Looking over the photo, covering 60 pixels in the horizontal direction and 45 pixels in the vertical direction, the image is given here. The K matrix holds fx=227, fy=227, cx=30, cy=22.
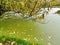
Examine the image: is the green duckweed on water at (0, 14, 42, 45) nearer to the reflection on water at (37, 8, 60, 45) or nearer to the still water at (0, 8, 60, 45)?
the still water at (0, 8, 60, 45)

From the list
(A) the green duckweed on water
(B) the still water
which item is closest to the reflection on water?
(B) the still water

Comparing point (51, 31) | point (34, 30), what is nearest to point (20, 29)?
point (34, 30)

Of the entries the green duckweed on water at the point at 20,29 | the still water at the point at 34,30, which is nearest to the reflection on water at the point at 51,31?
the still water at the point at 34,30

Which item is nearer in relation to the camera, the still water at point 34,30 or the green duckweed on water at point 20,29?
the still water at point 34,30

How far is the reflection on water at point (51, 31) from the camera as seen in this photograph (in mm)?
4448

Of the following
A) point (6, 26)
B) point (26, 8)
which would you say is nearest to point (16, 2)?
point (26, 8)

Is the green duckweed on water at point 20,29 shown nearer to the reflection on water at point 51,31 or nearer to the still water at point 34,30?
the still water at point 34,30

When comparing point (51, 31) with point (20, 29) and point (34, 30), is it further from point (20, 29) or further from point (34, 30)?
point (20, 29)

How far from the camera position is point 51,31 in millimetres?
5145

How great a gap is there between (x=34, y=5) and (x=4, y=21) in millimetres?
935

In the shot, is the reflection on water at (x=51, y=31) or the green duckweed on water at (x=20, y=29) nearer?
the reflection on water at (x=51, y=31)

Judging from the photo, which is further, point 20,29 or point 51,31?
point 20,29

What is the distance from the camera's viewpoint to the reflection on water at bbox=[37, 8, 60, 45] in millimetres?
4448

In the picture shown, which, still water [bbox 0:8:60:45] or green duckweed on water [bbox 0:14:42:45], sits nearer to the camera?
still water [bbox 0:8:60:45]
